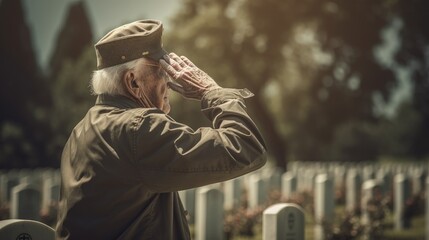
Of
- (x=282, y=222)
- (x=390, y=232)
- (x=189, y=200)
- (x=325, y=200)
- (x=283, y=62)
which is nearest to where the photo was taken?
(x=282, y=222)

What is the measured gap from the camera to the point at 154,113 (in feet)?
7.92

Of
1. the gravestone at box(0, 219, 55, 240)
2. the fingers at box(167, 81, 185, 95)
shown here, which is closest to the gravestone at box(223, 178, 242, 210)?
the gravestone at box(0, 219, 55, 240)

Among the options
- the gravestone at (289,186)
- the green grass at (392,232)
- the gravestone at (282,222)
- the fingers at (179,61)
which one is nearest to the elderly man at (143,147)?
the fingers at (179,61)

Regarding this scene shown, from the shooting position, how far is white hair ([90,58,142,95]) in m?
2.59

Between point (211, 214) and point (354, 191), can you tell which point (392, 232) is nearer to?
point (354, 191)

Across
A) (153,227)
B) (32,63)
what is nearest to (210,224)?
(153,227)

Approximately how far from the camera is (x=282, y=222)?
186 inches

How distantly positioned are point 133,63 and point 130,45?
0.07 metres

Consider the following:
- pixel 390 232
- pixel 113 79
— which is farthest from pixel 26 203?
pixel 390 232

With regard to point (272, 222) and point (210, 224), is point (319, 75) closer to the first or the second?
point (210, 224)

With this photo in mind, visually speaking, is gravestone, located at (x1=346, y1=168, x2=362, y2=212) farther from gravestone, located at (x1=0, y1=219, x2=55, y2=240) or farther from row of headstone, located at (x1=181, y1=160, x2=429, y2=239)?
gravestone, located at (x1=0, y1=219, x2=55, y2=240)

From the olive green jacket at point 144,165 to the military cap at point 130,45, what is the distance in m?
0.21

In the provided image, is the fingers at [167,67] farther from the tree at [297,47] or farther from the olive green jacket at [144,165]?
the tree at [297,47]

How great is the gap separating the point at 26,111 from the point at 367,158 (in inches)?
1175
